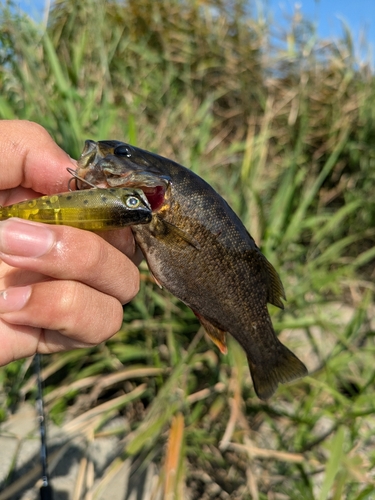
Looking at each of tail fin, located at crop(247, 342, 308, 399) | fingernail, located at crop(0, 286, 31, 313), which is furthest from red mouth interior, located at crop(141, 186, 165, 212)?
tail fin, located at crop(247, 342, 308, 399)

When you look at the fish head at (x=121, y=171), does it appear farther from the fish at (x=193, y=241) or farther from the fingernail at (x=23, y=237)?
the fingernail at (x=23, y=237)

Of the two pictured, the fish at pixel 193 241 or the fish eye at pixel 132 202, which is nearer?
the fish eye at pixel 132 202

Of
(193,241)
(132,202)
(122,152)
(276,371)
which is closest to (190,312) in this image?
(276,371)

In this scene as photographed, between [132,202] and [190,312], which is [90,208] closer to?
[132,202]

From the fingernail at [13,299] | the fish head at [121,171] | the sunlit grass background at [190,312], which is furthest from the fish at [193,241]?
the sunlit grass background at [190,312]

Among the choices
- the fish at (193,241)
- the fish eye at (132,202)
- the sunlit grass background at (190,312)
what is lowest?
the sunlit grass background at (190,312)

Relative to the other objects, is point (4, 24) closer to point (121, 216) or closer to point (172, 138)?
point (172, 138)

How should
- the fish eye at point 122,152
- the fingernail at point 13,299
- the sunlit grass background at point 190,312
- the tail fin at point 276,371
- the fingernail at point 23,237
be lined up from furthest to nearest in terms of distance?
the sunlit grass background at point 190,312, the tail fin at point 276,371, the fish eye at point 122,152, the fingernail at point 13,299, the fingernail at point 23,237

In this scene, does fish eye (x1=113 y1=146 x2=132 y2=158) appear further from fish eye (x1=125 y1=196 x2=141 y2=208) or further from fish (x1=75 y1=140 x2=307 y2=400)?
fish eye (x1=125 y1=196 x2=141 y2=208)
